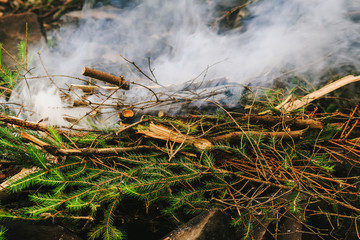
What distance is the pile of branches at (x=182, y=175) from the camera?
149 cm

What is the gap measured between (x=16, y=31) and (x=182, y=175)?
184 inches

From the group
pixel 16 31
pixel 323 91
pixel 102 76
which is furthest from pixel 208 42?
pixel 16 31

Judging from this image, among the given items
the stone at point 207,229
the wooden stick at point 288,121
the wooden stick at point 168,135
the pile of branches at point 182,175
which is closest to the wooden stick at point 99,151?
the pile of branches at point 182,175

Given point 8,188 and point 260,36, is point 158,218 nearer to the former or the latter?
point 8,188

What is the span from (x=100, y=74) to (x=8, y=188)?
1097mm

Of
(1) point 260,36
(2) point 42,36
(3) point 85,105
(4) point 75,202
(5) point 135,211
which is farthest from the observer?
(2) point 42,36

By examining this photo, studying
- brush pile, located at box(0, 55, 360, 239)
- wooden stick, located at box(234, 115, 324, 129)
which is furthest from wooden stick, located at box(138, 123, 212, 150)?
wooden stick, located at box(234, 115, 324, 129)

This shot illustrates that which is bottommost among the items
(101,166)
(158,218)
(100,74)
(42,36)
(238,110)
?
(158,218)

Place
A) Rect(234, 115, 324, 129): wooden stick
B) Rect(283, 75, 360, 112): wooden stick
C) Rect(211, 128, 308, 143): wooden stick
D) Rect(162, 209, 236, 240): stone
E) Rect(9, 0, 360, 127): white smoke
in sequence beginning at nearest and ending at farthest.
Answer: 1. Rect(162, 209, 236, 240): stone
2. Rect(211, 128, 308, 143): wooden stick
3. Rect(234, 115, 324, 129): wooden stick
4. Rect(283, 75, 360, 112): wooden stick
5. Rect(9, 0, 360, 127): white smoke

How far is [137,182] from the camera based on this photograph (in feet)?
5.20

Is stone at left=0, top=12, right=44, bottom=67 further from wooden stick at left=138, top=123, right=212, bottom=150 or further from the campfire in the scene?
wooden stick at left=138, top=123, right=212, bottom=150

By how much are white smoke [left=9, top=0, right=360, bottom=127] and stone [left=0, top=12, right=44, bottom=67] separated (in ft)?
2.31

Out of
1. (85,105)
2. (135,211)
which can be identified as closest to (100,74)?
(85,105)

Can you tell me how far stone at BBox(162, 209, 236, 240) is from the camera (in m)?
1.43
